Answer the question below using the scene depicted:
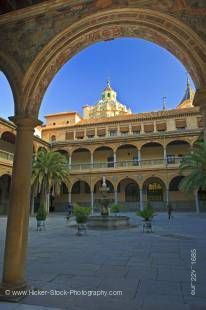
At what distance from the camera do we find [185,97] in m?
54.5

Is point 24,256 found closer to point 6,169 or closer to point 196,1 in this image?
point 196,1

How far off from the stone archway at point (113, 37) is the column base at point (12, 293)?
3019 millimetres

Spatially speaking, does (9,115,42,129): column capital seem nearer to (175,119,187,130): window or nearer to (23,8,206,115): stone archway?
(23,8,206,115): stone archway

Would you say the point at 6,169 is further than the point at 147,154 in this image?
No

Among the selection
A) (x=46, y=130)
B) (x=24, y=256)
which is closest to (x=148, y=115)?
(x=46, y=130)

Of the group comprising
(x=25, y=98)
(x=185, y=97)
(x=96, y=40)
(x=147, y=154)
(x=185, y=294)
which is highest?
(x=185, y=97)

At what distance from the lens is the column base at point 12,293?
13.1 ft

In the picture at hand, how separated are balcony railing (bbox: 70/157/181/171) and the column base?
3048 cm

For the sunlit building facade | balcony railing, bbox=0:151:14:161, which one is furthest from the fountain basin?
the sunlit building facade

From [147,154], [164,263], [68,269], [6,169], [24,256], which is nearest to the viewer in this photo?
[24,256]

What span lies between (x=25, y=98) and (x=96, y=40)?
1817 millimetres

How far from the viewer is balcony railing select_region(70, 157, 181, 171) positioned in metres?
33.8

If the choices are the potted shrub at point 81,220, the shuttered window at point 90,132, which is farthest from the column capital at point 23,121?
the shuttered window at point 90,132

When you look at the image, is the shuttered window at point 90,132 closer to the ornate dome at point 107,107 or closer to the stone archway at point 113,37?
the ornate dome at point 107,107
